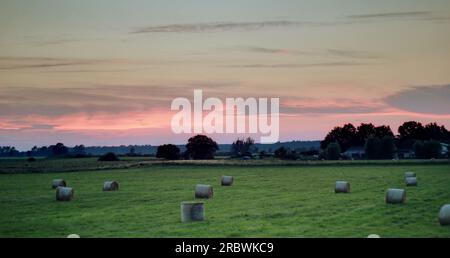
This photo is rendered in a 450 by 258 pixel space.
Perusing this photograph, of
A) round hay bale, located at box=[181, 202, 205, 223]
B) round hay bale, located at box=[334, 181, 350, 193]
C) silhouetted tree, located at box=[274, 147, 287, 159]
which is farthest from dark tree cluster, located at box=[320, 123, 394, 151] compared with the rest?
round hay bale, located at box=[181, 202, 205, 223]

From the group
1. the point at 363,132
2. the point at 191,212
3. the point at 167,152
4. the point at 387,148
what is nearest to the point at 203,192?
the point at 191,212

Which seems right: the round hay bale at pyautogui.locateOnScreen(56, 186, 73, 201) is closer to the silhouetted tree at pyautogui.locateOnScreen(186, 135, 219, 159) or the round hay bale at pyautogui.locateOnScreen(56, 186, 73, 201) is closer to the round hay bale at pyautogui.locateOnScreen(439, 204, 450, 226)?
the round hay bale at pyautogui.locateOnScreen(439, 204, 450, 226)

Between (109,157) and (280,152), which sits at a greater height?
(280,152)

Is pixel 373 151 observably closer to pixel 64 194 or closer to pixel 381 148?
pixel 381 148

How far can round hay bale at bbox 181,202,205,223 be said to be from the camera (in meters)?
22.2

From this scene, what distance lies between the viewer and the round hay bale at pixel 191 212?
73.0ft

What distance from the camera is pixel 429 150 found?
120 m

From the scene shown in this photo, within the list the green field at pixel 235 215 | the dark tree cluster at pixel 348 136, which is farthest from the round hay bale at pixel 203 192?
the dark tree cluster at pixel 348 136

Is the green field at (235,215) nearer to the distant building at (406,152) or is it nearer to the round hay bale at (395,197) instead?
the round hay bale at (395,197)

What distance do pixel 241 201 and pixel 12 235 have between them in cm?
1296

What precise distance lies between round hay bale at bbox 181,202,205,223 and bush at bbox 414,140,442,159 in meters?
98.0

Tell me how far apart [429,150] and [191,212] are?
4093 inches

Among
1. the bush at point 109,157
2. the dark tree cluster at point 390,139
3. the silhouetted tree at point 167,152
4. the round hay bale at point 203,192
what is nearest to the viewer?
the round hay bale at point 203,192

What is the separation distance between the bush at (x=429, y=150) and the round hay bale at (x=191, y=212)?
321 feet
